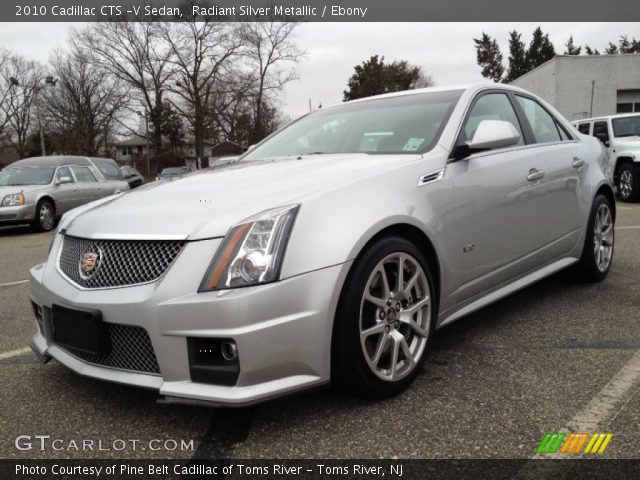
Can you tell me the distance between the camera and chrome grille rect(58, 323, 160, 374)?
2.13m

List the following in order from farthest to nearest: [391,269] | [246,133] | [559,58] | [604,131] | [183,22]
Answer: [246,133] → [183,22] → [559,58] → [604,131] → [391,269]

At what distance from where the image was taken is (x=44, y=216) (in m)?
10.8

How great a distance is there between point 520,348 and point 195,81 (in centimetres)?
4156

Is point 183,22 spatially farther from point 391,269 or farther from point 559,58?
point 391,269

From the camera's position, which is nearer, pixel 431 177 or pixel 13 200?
pixel 431 177

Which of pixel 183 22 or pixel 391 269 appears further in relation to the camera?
pixel 183 22

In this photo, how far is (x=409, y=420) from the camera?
2.24 metres

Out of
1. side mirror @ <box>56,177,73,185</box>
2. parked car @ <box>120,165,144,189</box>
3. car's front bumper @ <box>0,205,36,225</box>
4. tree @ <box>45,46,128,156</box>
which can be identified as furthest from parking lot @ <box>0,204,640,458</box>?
tree @ <box>45,46,128,156</box>

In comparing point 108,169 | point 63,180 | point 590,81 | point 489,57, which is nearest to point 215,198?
point 63,180

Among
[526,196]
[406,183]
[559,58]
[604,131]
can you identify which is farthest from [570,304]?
[559,58]

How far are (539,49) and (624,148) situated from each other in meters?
52.4

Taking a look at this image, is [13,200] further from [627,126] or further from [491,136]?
[627,126]

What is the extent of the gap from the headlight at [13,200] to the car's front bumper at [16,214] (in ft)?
0.27

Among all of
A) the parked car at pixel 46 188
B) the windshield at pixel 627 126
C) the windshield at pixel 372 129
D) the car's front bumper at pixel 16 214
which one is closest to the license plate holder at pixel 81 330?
the windshield at pixel 372 129
